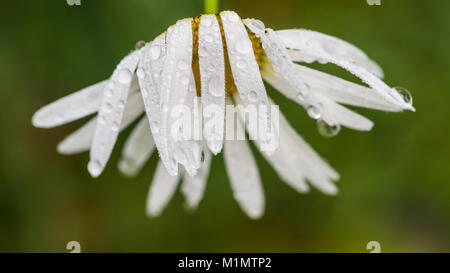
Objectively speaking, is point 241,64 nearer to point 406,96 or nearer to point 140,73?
point 140,73

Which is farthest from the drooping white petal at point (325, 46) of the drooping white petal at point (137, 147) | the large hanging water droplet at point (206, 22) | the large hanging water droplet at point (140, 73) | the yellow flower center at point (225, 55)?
the drooping white petal at point (137, 147)

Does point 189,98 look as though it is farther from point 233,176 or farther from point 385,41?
point 385,41

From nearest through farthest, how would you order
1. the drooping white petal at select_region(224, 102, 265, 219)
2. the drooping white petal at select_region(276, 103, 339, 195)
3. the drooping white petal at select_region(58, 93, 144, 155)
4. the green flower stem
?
the green flower stem
the drooping white petal at select_region(58, 93, 144, 155)
the drooping white petal at select_region(276, 103, 339, 195)
the drooping white petal at select_region(224, 102, 265, 219)

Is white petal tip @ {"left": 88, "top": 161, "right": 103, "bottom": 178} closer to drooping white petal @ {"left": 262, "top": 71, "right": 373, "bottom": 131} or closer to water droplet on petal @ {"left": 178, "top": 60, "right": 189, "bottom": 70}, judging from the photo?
water droplet on petal @ {"left": 178, "top": 60, "right": 189, "bottom": 70}

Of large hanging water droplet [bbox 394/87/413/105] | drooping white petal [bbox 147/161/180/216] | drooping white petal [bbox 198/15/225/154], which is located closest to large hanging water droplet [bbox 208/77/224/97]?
drooping white petal [bbox 198/15/225/154]

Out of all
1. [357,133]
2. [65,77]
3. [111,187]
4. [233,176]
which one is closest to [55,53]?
[65,77]
